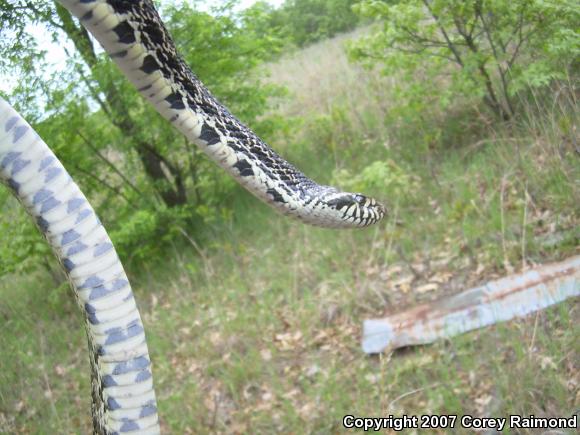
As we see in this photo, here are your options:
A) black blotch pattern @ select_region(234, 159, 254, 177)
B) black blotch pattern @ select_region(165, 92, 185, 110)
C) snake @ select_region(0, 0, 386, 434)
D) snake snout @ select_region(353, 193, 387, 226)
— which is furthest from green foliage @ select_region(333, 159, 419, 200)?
snake @ select_region(0, 0, 386, 434)

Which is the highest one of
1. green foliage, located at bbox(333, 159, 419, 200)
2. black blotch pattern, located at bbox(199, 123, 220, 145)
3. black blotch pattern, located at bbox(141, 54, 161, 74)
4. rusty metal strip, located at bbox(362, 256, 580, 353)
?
black blotch pattern, located at bbox(141, 54, 161, 74)

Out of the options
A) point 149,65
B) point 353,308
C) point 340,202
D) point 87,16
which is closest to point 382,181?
point 353,308

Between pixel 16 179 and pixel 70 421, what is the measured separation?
2.92m

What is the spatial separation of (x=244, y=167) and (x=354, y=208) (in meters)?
0.90

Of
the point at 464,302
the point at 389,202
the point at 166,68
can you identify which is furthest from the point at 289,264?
the point at 166,68

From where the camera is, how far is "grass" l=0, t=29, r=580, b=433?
11.9 feet

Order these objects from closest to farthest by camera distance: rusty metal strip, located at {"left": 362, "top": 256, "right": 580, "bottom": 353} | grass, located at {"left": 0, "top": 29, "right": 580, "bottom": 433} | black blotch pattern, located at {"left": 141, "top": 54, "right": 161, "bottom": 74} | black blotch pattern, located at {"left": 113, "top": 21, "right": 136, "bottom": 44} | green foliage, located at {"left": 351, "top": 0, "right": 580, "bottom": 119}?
black blotch pattern, located at {"left": 113, "top": 21, "right": 136, "bottom": 44}
black blotch pattern, located at {"left": 141, "top": 54, "right": 161, "bottom": 74}
grass, located at {"left": 0, "top": 29, "right": 580, "bottom": 433}
rusty metal strip, located at {"left": 362, "top": 256, "right": 580, "bottom": 353}
green foliage, located at {"left": 351, "top": 0, "right": 580, "bottom": 119}

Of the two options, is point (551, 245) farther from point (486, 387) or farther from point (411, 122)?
point (411, 122)

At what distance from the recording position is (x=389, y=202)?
20.3 ft

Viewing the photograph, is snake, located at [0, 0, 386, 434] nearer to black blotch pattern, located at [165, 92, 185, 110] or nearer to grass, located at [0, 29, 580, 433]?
black blotch pattern, located at [165, 92, 185, 110]

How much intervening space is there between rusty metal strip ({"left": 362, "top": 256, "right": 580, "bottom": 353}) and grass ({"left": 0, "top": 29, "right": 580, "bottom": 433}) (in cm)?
12

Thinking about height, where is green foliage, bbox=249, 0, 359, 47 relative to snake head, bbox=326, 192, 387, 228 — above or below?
above

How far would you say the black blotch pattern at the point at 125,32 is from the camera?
1804 millimetres

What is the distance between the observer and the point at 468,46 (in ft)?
20.2
